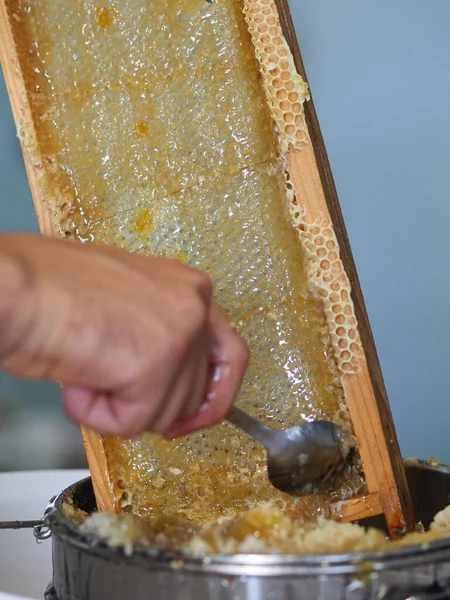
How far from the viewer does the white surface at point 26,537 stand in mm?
1086

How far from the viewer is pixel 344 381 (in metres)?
0.69

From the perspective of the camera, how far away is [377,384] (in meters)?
0.71

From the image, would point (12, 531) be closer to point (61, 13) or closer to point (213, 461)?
point (213, 461)

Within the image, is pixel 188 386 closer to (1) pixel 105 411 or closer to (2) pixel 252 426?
(1) pixel 105 411

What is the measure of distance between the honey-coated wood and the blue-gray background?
726 millimetres

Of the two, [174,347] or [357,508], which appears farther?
[357,508]

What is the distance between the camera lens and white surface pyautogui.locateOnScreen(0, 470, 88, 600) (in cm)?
109

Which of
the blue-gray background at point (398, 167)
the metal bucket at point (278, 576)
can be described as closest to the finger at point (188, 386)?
the metal bucket at point (278, 576)

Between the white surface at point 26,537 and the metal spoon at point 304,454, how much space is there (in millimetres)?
558

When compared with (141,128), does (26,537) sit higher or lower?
lower

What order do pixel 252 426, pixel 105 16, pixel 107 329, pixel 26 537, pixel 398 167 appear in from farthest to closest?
1. pixel 398 167
2. pixel 26 537
3. pixel 105 16
4. pixel 252 426
5. pixel 107 329

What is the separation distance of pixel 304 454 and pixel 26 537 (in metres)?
0.65

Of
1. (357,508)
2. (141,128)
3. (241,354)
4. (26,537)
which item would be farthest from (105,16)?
(26,537)

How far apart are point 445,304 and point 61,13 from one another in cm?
97
